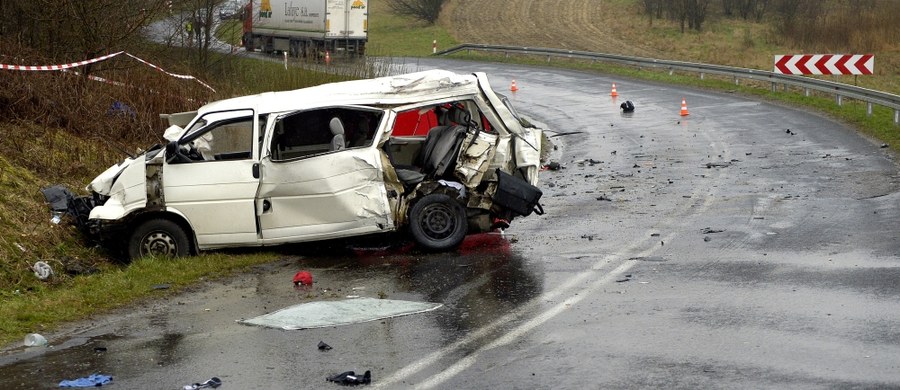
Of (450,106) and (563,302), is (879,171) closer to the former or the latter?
(450,106)

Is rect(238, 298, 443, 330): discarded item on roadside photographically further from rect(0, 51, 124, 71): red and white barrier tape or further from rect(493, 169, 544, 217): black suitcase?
rect(0, 51, 124, 71): red and white barrier tape

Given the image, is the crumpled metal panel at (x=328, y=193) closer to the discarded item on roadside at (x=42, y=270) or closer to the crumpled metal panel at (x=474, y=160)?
the crumpled metal panel at (x=474, y=160)

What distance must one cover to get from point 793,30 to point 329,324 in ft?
148

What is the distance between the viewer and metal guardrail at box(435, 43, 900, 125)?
978 inches

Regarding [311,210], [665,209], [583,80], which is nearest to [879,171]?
[665,209]

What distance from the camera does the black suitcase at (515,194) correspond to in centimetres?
1197

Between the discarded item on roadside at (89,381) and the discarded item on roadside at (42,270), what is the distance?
4.09m

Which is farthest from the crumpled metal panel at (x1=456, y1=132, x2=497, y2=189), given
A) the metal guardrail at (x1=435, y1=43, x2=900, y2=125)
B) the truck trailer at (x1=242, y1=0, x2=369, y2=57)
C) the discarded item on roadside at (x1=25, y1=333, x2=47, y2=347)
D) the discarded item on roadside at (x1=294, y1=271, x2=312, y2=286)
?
the truck trailer at (x1=242, y1=0, x2=369, y2=57)

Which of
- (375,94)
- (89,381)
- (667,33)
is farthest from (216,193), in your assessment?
(667,33)

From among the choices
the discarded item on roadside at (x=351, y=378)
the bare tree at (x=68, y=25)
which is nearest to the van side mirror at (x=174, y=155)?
the discarded item on roadside at (x=351, y=378)

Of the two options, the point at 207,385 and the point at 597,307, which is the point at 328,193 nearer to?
the point at 597,307

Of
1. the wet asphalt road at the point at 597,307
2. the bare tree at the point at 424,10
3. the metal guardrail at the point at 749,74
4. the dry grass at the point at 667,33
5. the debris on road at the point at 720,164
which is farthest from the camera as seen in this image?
the bare tree at the point at 424,10

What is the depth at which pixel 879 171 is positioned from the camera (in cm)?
1728

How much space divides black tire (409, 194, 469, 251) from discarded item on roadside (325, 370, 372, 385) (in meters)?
4.68
